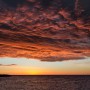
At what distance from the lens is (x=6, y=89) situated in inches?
2810

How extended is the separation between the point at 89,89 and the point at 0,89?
2580cm

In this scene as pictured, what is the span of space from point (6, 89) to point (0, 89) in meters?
1.80

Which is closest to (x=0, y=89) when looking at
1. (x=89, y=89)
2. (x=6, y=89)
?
(x=6, y=89)

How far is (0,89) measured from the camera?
71.7 meters

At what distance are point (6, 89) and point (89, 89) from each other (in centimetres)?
2405

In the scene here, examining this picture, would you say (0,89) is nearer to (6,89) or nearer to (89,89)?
(6,89)

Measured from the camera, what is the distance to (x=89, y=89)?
7312 centimetres
